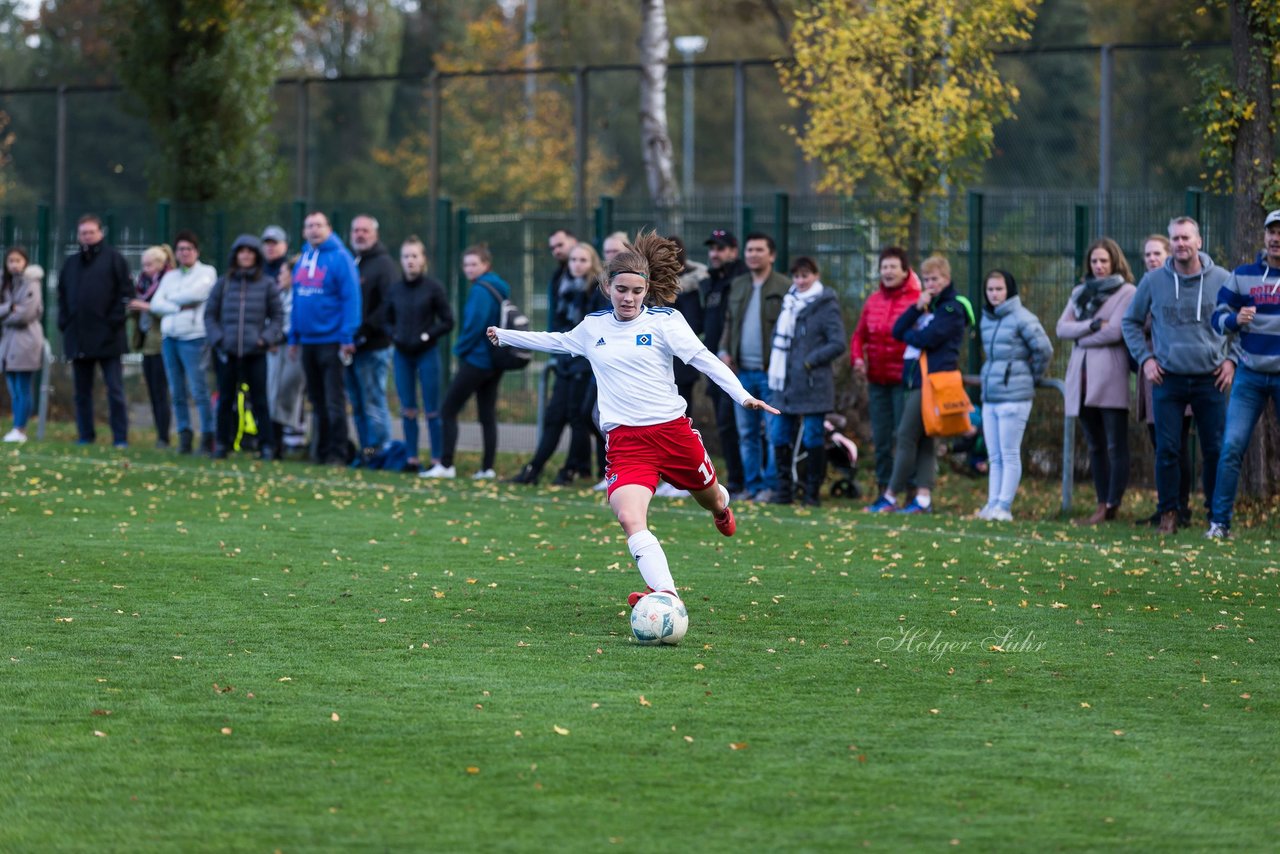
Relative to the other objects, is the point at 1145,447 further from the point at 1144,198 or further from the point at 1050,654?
the point at 1050,654

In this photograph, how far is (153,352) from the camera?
18.9 metres

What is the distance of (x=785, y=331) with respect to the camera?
46.8ft

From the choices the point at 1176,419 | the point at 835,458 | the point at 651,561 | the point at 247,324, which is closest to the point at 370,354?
the point at 247,324

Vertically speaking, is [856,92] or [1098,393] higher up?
[856,92]

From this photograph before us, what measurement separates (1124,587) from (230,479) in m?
8.57

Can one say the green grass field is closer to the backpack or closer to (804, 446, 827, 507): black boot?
(804, 446, 827, 507): black boot

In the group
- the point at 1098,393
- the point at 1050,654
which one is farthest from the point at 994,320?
the point at 1050,654

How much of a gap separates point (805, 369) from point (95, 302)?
323 inches

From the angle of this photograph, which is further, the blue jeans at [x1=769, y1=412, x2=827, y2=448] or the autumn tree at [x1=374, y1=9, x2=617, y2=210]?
the autumn tree at [x1=374, y1=9, x2=617, y2=210]

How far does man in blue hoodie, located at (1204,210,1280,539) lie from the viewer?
38.5ft

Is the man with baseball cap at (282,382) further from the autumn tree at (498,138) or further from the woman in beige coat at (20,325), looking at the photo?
the autumn tree at (498,138)

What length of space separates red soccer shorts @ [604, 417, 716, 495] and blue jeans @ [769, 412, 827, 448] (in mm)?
5703

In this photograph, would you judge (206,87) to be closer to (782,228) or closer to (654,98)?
(654,98)

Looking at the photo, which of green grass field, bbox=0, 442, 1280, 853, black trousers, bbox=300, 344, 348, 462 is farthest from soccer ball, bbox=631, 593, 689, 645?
black trousers, bbox=300, 344, 348, 462
